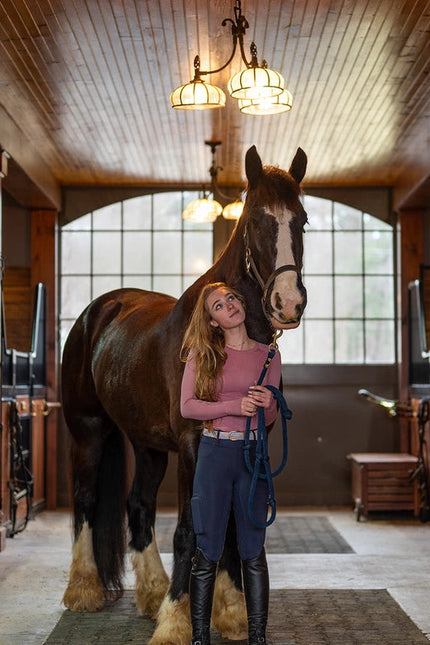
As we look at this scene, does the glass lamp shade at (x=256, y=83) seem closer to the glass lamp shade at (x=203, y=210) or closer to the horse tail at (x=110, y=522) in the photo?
the horse tail at (x=110, y=522)

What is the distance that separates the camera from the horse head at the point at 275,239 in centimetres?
290

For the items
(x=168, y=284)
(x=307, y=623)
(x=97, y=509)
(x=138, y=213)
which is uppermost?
(x=138, y=213)

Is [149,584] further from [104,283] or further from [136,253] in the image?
[136,253]

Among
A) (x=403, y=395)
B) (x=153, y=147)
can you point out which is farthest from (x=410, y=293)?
(x=153, y=147)

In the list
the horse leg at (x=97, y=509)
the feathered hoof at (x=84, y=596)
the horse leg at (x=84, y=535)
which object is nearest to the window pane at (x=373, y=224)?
the horse leg at (x=97, y=509)

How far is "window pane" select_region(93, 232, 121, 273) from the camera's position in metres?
8.56

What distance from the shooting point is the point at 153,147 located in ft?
23.5

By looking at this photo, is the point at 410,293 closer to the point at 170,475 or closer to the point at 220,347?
the point at 170,475

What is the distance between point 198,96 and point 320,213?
4.25 m

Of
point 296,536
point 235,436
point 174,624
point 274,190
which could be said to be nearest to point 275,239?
point 274,190

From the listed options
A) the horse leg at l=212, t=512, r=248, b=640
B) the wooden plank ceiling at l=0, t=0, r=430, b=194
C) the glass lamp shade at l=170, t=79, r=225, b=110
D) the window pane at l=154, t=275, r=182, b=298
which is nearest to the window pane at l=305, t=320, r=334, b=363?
the window pane at l=154, t=275, r=182, b=298

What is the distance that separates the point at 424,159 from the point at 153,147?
211 centimetres

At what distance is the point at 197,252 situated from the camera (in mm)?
8617

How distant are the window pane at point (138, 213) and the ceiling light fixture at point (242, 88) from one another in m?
3.98
